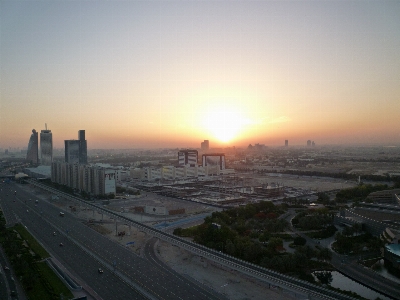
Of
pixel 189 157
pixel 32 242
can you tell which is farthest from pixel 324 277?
pixel 189 157

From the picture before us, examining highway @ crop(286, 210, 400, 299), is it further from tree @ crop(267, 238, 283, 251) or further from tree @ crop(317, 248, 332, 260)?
tree @ crop(267, 238, 283, 251)

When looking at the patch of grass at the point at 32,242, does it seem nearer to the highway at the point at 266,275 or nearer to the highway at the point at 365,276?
the highway at the point at 266,275

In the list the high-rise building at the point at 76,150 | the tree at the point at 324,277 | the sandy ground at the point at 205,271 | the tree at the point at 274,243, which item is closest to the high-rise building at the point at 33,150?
the high-rise building at the point at 76,150

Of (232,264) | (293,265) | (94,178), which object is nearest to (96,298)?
(232,264)

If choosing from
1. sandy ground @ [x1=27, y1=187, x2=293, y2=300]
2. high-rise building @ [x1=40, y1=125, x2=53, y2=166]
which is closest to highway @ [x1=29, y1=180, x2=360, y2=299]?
sandy ground @ [x1=27, y1=187, x2=293, y2=300]

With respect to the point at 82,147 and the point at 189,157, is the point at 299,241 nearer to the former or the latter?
the point at 189,157

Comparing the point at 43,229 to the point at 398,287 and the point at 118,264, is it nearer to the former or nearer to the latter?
the point at 118,264
